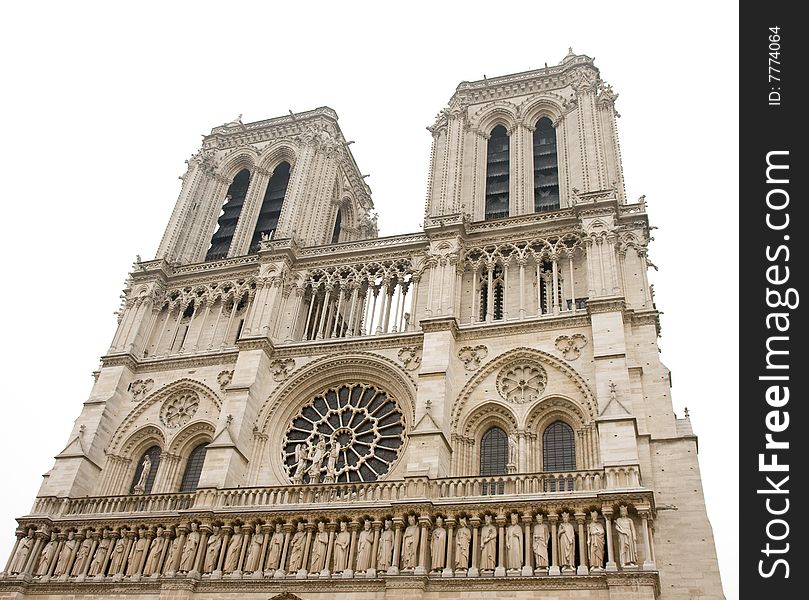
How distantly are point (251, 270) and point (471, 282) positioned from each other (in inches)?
344

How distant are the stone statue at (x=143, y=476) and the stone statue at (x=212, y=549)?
414 cm

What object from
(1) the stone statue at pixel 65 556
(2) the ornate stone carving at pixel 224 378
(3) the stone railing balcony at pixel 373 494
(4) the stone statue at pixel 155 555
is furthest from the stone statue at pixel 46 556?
(2) the ornate stone carving at pixel 224 378

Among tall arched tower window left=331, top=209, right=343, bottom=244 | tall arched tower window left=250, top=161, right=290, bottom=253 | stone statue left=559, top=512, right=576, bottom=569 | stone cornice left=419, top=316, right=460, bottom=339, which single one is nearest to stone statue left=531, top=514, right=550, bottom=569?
stone statue left=559, top=512, right=576, bottom=569

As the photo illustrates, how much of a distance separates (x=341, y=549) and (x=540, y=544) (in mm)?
5029

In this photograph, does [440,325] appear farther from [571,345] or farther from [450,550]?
[450,550]

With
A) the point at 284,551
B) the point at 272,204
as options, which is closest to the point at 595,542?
the point at 284,551

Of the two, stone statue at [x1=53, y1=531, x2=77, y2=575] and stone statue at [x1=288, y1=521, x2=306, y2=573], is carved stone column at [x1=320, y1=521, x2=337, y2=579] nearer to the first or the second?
stone statue at [x1=288, y1=521, x2=306, y2=573]

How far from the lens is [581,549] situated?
1614cm

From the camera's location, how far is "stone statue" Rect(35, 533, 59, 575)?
816 inches

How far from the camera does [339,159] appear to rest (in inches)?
1289

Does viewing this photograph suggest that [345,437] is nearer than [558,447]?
No

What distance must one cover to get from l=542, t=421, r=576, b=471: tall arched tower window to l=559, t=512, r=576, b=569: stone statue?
2696 millimetres

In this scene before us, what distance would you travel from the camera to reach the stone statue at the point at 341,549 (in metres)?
17.7
